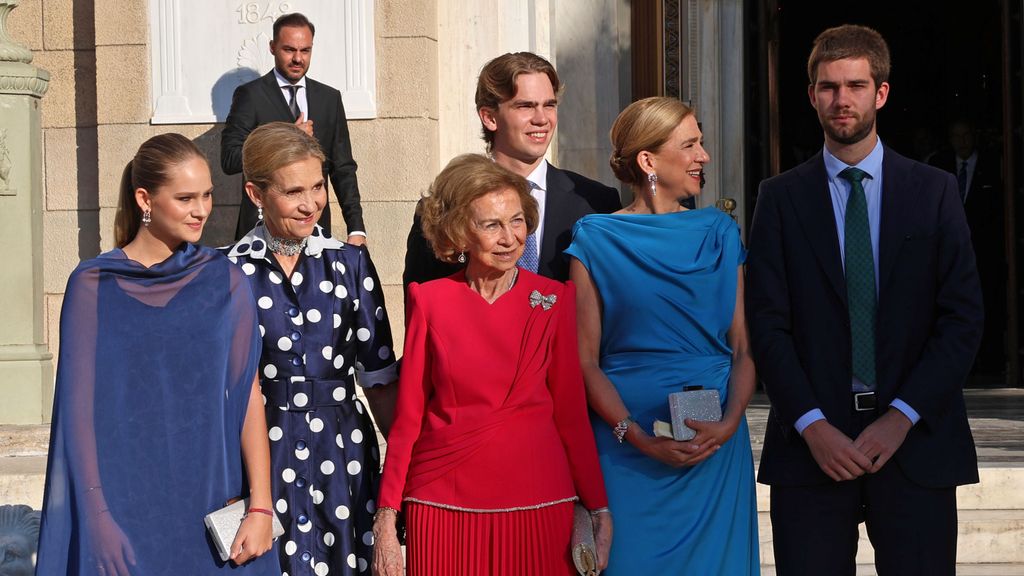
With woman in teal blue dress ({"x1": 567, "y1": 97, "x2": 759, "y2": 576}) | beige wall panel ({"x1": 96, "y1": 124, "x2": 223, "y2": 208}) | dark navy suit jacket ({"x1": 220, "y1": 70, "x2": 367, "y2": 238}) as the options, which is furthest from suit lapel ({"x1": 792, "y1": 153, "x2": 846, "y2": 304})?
beige wall panel ({"x1": 96, "y1": 124, "x2": 223, "y2": 208})

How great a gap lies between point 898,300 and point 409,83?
4754mm

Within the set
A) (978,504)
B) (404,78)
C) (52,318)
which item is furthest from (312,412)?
(52,318)

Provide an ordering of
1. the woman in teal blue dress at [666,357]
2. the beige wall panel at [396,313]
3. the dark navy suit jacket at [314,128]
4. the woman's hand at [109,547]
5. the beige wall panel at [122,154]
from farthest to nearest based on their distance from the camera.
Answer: the beige wall panel at [122,154] → the beige wall panel at [396,313] → the dark navy suit jacket at [314,128] → the woman in teal blue dress at [666,357] → the woman's hand at [109,547]

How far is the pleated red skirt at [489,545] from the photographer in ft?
13.0

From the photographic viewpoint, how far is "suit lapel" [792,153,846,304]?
13.7 ft

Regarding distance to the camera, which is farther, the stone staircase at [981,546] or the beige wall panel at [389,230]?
the beige wall panel at [389,230]

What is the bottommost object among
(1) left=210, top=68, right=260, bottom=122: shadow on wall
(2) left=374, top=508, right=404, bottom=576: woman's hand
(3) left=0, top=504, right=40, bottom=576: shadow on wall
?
(3) left=0, top=504, right=40, bottom=576: shadow on wall

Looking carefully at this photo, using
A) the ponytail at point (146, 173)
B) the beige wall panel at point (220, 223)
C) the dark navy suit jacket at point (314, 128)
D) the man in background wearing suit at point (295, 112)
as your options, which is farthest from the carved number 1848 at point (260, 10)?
the ponytail at point (146, 173)

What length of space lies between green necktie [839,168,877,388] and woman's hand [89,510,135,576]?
1.95m

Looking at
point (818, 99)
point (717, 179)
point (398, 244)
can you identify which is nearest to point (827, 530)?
point (818, 99)

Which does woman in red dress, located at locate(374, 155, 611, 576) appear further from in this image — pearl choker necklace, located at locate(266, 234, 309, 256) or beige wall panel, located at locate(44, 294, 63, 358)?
beige wall panel, located at locate(44, 294, 63, 358)

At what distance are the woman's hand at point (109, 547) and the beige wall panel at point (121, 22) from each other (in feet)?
17.8

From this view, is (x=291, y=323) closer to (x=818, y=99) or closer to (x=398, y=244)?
(x=818, y=99)

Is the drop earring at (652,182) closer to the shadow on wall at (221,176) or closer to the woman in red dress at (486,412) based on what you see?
the woman in red dress at (486,412)
